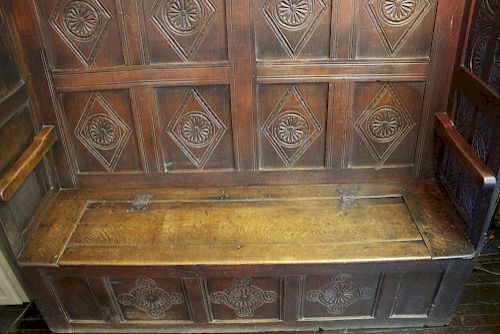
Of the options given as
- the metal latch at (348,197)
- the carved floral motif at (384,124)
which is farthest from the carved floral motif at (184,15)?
the metal latch at (348,197)

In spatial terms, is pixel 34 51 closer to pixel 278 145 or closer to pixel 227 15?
pixel 227 15

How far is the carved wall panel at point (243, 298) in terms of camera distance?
6.33ft

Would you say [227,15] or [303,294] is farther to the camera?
[303,294]

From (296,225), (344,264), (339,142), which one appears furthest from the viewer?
(339,142)

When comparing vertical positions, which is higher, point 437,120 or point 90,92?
point 90,92

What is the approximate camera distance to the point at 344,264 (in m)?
1.81

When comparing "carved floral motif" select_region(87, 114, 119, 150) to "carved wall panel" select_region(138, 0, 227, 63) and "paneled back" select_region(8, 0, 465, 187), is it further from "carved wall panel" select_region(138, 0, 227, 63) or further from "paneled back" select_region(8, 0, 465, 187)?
"carved wall panel" select_region(138, 0, 227, 63)

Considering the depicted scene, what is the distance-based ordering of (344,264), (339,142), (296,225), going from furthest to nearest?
1. (339,142)
2. (296,225)
3. (344,264)

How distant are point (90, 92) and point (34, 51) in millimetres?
274

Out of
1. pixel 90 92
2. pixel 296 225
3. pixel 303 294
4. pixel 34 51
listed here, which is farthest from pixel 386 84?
pixel 34 51

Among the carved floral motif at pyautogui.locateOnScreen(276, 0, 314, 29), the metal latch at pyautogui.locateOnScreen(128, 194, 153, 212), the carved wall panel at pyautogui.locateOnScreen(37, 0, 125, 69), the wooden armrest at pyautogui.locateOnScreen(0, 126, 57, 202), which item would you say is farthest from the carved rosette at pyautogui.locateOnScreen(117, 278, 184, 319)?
the carved floral motif at pyautogui.locateOnScreen(276, 0, 314, 29)

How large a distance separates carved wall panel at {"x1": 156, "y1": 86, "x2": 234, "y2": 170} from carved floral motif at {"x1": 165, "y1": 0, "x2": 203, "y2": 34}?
0.26 m

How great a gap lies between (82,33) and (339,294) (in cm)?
155

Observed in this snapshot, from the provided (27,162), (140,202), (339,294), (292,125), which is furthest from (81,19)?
(339,294)
